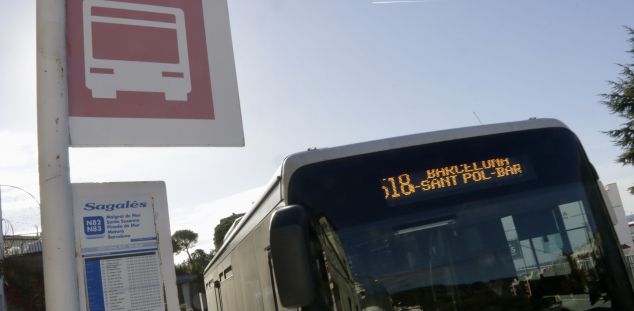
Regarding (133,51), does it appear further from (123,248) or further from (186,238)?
(186,238)

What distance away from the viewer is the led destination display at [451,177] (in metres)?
4.28

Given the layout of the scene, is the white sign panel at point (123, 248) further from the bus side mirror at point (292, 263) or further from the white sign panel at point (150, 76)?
the bus side mirror at point (292, 263)

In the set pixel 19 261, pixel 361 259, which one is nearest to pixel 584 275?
pixel 361 259

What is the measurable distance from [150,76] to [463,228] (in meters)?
2.29

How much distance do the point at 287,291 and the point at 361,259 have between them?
651mm

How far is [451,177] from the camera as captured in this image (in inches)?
172

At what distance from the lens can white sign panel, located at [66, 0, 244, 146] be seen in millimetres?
3301

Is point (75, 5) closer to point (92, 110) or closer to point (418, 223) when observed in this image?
point (92, 110)

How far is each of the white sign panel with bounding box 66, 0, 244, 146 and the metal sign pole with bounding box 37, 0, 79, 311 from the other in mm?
89

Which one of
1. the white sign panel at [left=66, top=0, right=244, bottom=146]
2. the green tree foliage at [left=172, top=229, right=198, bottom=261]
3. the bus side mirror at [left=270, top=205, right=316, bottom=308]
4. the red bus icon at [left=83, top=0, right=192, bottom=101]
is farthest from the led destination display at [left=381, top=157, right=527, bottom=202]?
the green tree foliage at [left=172, top=229, right=198, bottom=261]

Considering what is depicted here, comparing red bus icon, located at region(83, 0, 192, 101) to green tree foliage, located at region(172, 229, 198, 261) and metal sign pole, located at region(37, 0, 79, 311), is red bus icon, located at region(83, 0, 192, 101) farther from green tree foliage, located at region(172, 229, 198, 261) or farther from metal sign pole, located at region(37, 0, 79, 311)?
green tree foliage, located at region(172, 229, 198, 261)

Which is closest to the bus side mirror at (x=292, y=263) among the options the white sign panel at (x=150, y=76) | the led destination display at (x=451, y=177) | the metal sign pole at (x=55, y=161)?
the white sign panel at (x=150, y=76)

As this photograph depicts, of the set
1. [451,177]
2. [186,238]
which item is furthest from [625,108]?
[186,238]

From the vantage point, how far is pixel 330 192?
422 cm
